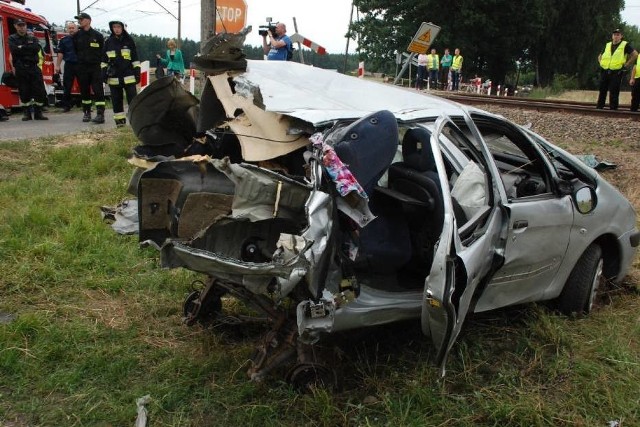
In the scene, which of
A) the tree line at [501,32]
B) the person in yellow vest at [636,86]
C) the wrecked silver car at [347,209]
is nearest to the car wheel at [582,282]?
the wrecked silver car at [347,209]

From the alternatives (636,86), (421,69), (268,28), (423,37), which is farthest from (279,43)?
(421,69)

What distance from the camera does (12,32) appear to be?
13.0 meters

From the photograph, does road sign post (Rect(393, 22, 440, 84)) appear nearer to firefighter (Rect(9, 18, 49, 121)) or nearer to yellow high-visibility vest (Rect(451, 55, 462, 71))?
firefighter (Rect(9, 18, 49, 121))

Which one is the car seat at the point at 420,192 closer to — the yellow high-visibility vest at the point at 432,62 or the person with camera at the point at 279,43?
the person with camera at the point at 279,43

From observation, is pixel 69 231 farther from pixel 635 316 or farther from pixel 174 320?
pixel 635 316

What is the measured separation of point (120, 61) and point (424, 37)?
5.07 metres

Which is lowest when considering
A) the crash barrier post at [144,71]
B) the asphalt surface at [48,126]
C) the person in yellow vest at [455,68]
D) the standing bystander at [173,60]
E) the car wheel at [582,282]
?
the car wheel at [582,282]

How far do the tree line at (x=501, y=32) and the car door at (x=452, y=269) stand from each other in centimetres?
3539

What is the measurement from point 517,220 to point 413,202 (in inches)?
28.6

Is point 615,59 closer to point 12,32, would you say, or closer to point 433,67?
point 433,67

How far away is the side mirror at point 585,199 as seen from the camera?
3.72 meters

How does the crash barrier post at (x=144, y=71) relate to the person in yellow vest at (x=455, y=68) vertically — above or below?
below

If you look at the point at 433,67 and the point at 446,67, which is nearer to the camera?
the point at 433,67

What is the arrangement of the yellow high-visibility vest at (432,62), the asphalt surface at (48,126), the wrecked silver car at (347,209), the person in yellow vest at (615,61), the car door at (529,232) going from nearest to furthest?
the wrecked silver car at (347,209) < the car door at (529,232) < the asphalt surface at (48,126) < the person in yellow vest at (615,61) < the yellow high-visibility vest at (432,62)
